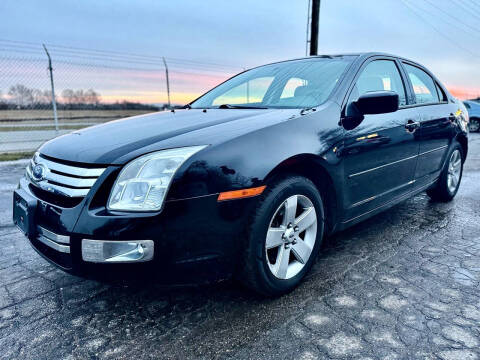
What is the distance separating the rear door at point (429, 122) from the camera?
11.0ft

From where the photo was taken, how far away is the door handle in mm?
3072

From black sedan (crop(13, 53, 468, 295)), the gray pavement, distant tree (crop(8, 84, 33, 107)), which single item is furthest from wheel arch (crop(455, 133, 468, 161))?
distant tree (crop(8, 84, 33, 107))

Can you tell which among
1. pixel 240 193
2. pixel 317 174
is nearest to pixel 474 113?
pixel 317 174

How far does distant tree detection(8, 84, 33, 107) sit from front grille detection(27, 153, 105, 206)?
9144 mm

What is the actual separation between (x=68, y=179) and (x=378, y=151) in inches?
81.9

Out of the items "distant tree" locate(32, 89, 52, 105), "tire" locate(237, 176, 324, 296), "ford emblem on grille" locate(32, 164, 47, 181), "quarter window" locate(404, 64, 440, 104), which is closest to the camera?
"tire" locate(237, 176, 324, 296)

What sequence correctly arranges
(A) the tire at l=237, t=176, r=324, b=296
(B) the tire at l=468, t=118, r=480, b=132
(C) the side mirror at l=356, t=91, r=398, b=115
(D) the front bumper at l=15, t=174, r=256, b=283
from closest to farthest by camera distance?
(D) the front bumper at l=15, t=174, r=256, b=283, (A) the tire at l=237, t=176, r=324, b=296, (C) the side mirror at l=356, t=91, r=398, b=115, (B) the tire at l=468, t=118, r=480, b=132

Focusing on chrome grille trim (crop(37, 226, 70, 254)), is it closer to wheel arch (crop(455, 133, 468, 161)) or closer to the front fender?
the front fender

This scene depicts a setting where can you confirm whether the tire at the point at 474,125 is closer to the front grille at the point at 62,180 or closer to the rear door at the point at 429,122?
the rear door at the point at 429,122

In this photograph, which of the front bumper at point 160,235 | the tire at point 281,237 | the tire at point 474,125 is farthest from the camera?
the tire at point 474,125

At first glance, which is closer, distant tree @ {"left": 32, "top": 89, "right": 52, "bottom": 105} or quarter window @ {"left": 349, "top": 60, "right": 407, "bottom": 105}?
quarter window @ {"left": 349, "top": 60, "right": 407, "bottom": 105}

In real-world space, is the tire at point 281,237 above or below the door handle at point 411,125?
below

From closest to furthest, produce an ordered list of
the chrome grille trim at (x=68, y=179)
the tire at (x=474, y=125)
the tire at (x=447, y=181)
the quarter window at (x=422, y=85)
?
the chrome grille trim at (x=68, y=179), the quarter window at (x=422, y=85), the tire at (x=447, y=181), the tire at (x=474, y=125)

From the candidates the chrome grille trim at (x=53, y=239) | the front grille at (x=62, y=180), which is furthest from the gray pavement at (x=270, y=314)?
the front grille at (x=62, y=180)
